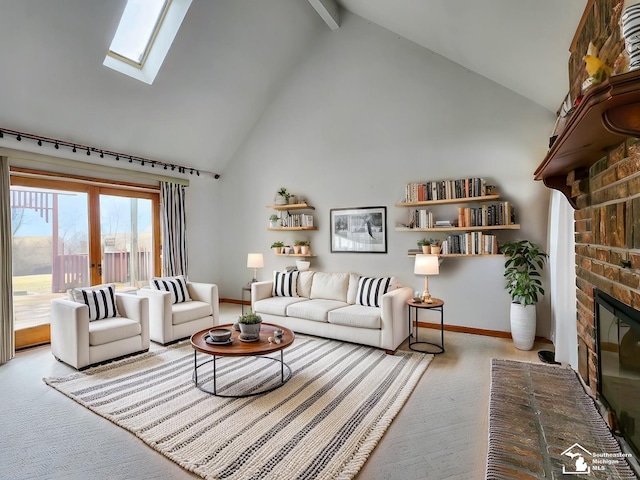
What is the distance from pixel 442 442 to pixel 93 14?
4.71 meters

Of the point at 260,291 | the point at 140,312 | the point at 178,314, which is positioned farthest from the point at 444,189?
the point at 140,312

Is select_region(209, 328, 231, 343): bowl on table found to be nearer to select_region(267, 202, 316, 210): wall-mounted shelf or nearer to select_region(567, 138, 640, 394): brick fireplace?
select_region(567, 138, 640, 394): brick fireplace

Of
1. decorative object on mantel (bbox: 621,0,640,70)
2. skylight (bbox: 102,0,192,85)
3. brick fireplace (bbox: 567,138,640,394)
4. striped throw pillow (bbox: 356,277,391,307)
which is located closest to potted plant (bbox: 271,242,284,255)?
striped throw pillow (bbox: 356,277,391,307)

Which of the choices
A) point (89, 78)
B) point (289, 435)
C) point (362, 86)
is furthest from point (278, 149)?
point (289, 435)

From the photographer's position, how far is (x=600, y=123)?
54.7 inches

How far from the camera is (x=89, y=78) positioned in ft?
12.5

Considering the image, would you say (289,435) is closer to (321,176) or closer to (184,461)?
(184,461)

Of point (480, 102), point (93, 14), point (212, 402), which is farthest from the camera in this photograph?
point (480, 102)

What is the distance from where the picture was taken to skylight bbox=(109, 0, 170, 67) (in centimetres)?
385

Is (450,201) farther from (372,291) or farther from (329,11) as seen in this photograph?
(329,11)

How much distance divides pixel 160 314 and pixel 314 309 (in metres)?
1.79

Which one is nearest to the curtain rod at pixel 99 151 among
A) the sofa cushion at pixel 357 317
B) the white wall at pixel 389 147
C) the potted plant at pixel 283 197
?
the white wall at pixel 389 147

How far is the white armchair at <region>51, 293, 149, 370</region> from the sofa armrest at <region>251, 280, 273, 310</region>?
1.37 metres

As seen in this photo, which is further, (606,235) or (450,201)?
(450,201)
